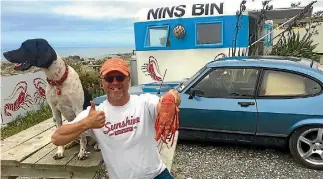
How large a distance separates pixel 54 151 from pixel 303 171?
317 cm

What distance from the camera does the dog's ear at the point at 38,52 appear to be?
260cm

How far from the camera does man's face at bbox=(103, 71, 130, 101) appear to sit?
6.95 feet

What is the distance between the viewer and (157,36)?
898 cm

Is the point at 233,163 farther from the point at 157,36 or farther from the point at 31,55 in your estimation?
the point at 157,36

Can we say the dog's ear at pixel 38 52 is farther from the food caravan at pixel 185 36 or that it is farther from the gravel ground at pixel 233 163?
the food caravan at pixel 185 36

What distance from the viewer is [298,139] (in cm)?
439

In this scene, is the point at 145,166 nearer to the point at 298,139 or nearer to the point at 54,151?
the point at 54,151

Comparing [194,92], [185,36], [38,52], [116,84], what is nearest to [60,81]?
[38,52]

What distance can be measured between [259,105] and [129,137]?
9.25ft

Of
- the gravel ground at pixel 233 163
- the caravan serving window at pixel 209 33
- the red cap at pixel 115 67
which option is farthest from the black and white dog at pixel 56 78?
the caravan serving window at pixel 209 33

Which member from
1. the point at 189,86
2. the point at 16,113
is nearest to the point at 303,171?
the point at 189,86

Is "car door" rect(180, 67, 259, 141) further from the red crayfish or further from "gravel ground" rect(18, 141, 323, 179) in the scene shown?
the red crayfish

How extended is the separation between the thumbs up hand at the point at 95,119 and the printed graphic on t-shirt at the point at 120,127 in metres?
0.16

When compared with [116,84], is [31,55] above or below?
above
